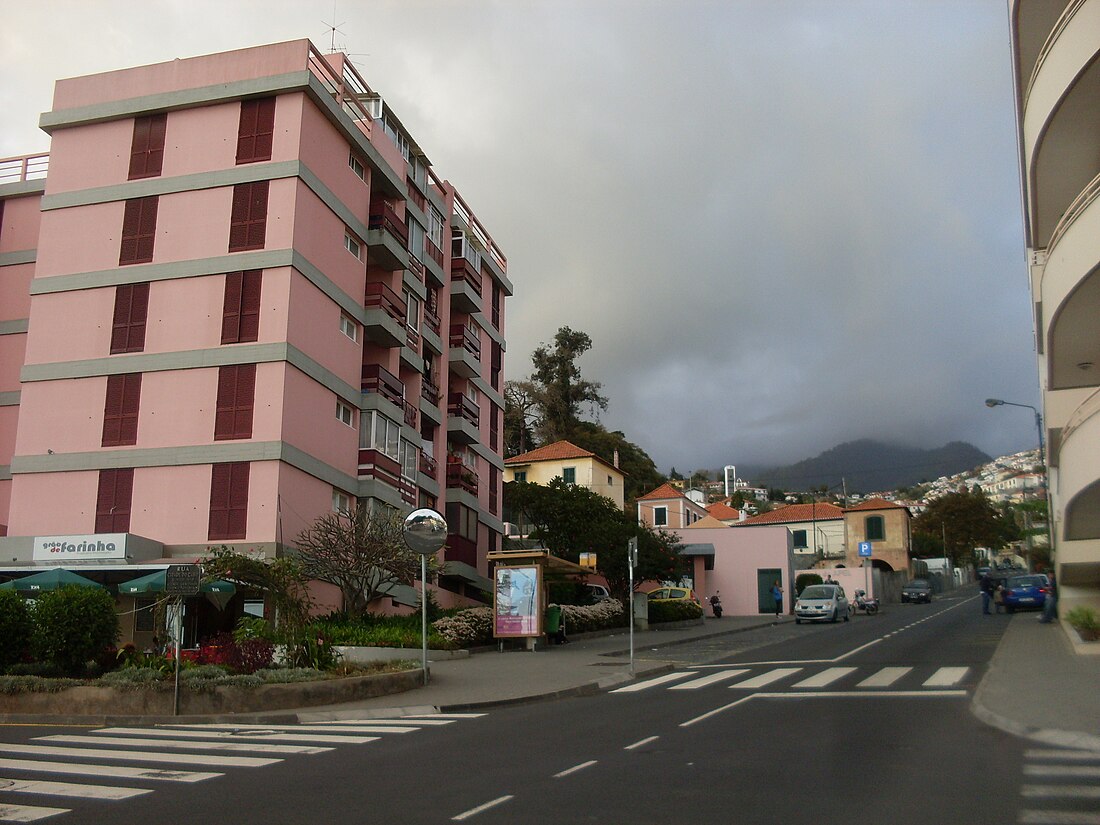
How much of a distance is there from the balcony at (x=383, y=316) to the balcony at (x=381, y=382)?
1.12 m

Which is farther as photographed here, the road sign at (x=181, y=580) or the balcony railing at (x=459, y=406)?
the balcony railing at (x=459, y=406)

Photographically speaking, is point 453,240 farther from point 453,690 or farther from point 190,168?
point 453,690

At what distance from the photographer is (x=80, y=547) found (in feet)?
91.7

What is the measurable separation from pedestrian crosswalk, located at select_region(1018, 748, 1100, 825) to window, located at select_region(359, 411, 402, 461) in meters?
26.5

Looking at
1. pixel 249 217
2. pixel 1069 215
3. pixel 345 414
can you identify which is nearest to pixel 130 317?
pixel 249 217

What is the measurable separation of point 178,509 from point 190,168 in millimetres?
10964

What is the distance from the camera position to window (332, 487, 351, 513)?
31719mm

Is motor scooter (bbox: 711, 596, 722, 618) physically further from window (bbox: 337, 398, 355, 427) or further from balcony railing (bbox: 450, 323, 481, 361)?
window (bbox: 337, 398, 355, 427)

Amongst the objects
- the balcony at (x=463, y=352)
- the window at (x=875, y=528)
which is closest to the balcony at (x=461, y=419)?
the balcony at (x=463, y=352)

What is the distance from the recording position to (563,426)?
78.9 metres

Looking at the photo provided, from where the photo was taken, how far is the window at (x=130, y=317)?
101 feet

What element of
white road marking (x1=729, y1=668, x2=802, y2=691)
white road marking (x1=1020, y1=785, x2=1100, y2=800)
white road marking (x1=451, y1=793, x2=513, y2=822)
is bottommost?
white road marking (x1=451, y1=793, x2=513, y2=822)

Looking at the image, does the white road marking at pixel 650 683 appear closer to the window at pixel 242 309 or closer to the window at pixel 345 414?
the window at pixel 345 414

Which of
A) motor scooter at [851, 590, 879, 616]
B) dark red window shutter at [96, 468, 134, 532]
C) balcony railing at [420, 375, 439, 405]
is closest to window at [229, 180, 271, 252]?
dark red window shutter at [96, 468, 134, 532]
